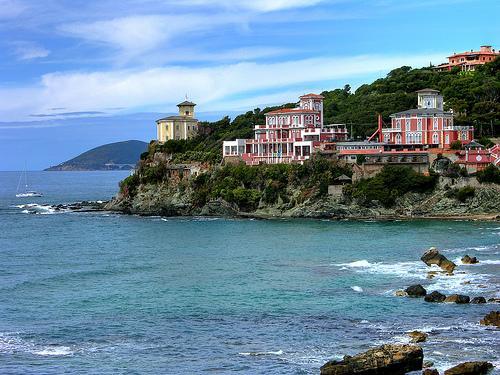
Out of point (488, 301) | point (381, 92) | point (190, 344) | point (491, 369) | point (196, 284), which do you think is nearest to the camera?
point (491, 369)

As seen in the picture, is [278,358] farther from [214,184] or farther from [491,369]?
[214,184]

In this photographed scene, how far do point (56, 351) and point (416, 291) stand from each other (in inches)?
741

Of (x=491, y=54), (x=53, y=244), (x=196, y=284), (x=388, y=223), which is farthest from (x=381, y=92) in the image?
(x=196, y=284)

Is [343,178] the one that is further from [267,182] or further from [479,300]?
[479,300]

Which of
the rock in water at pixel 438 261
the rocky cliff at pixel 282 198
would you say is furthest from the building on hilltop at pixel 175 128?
the rock in water at pixel 438 261

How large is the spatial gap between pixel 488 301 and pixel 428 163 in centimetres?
4923

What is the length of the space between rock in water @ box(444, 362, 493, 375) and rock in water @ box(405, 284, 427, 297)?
13.7m

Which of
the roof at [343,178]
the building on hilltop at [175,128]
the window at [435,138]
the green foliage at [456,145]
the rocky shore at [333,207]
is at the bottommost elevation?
the rocky shore at [333,207]

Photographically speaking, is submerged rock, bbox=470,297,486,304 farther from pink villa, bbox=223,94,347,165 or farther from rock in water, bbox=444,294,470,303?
pink villa, bbox=223,94,347,165

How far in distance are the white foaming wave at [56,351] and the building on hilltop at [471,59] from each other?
11461cm

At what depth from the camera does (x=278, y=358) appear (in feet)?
104

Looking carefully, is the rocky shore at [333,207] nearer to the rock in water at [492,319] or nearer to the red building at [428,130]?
the red building at [428,130]

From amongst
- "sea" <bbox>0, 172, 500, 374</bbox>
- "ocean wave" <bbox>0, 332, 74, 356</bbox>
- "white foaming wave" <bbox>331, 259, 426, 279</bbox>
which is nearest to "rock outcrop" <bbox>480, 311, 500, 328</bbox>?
"sea" <bbox>0, 172, 500, 374</bbox>

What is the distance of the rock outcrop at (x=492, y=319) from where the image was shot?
116ft
